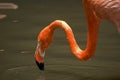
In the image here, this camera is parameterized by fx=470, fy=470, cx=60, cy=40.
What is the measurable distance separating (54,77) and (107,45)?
1.58 meters

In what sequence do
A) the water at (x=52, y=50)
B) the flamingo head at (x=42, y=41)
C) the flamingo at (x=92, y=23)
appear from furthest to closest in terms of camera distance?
the water at (x=52, y=50)
the flamingo head at (x=42, y=41)
the flamingo at (x=92, y=23)

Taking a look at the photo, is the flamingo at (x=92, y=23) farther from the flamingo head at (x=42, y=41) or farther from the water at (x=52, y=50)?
the water at (x=52, y=50)

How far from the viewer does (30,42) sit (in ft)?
23.2

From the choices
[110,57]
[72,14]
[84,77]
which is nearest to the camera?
[84,77]

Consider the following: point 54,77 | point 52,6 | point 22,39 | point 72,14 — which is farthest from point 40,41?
point 52,6

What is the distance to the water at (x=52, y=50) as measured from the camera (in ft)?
18.4

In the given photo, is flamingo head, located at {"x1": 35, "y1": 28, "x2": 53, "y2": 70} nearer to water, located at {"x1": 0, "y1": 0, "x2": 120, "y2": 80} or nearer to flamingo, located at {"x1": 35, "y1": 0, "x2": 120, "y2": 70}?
flamingo, located at {"x1": 35, "y1": 0, "x2": 120, "y2": 70}

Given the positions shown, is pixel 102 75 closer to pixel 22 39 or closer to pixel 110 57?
pixel 110 57

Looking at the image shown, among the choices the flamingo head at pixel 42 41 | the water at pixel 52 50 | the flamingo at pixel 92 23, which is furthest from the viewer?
the water at pixel 52 50

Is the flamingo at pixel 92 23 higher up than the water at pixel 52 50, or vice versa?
the flamingo at pixel 92 23

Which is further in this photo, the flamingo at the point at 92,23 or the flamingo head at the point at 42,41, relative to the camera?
the flamingo head at the point at 42,41

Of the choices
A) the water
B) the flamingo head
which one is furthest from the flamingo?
the water

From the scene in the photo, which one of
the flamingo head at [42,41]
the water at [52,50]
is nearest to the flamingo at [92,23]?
the flamingo head at [42,41]

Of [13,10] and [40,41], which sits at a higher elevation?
[40,41]
